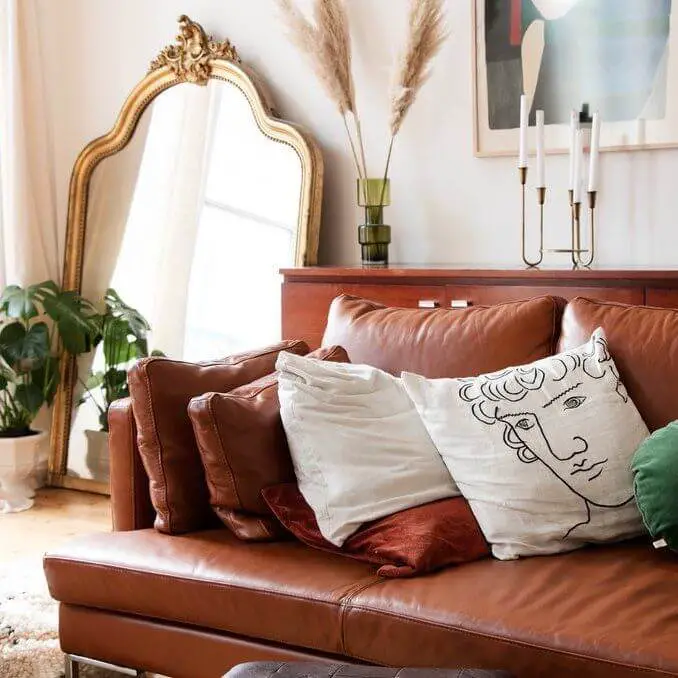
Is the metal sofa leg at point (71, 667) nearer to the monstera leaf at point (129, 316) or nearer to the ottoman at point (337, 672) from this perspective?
the ottoman at point (337, 672)

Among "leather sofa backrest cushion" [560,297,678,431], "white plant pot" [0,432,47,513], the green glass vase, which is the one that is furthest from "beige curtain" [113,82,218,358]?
"leather sofa backrest cushion" [560,297,678,431]

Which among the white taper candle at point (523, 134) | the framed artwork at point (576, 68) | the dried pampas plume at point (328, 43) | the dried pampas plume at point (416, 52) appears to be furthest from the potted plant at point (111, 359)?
the white taper candle at point (523, 134)

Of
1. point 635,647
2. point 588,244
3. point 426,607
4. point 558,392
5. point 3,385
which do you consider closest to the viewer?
point 635,647

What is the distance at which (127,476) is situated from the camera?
2385 mm

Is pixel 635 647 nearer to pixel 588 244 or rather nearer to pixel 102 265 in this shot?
pixel 588 244

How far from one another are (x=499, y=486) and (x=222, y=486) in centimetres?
57

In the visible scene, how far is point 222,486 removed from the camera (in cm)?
221

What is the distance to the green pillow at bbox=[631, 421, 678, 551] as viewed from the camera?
1.96 m

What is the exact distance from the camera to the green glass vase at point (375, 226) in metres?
3.58

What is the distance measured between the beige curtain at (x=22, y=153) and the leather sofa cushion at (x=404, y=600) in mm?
2256

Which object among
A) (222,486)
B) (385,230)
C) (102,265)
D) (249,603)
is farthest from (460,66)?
(249,603)

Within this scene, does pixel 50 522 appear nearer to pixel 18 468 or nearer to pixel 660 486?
pixel 18 468

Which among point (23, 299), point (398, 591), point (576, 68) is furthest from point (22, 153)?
point (398, 591)

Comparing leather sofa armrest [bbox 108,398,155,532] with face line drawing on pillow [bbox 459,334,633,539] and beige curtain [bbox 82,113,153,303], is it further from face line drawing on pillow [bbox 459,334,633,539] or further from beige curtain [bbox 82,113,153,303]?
beige curtain [bbox 82,113,153,303]
